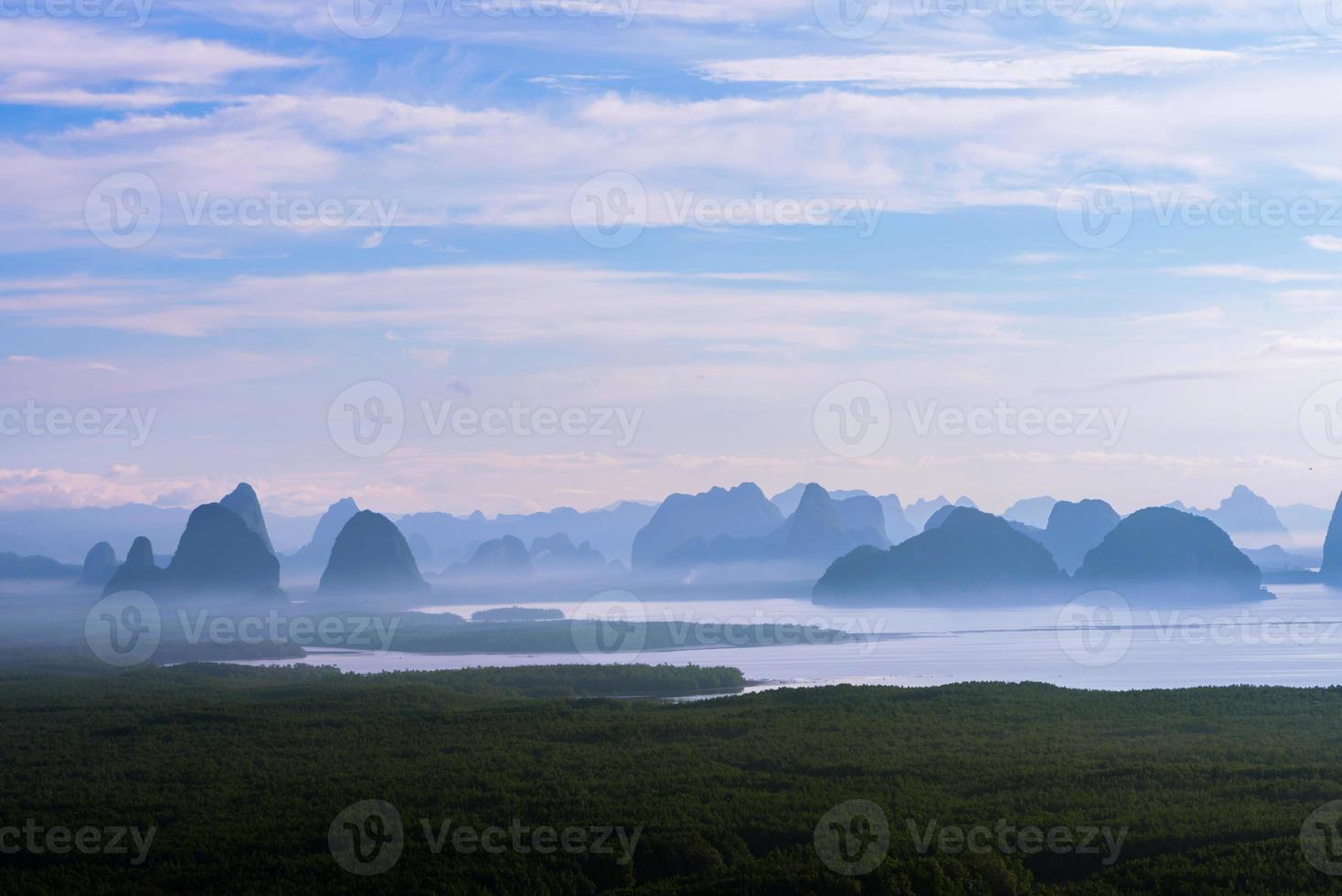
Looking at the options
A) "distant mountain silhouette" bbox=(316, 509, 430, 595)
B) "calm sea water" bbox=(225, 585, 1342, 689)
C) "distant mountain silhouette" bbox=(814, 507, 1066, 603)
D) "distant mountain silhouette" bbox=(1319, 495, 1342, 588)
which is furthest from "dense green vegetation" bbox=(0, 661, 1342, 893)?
"distant mountain silhouette" bbox=(1319, 495, 1342, 588)

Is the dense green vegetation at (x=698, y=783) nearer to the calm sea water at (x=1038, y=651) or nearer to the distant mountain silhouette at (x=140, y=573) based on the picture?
the calm sea water at (x=1038, y=651)

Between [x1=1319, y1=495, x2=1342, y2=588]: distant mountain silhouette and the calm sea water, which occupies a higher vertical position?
[x1=1319, y1=495, x2=1342, y2=588]: distant mountain silhouette

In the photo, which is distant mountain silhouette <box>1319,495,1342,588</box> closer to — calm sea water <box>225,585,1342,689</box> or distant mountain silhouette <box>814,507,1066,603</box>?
calm sea water <box>225,585,1342,689</box>

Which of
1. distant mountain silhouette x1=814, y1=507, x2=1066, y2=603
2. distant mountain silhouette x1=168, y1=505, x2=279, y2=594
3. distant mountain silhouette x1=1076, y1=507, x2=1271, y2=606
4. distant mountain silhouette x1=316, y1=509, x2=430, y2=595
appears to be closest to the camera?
distant mountain silhouette x1=1076, y1=507, x2=1271, y2=606

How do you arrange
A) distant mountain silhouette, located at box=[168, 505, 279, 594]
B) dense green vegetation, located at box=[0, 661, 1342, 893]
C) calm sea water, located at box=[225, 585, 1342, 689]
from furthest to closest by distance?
distant mountain silhouette, located at box=[168, 505, 279, 594]
calm sea water, located at box=[225, 585, 1342, 689]
dense green vegetation, located at box=[0, 661, 1342, 893]

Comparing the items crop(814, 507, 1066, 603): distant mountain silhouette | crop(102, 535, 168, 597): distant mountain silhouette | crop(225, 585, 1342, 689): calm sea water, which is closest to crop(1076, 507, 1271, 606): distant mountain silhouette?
Result: crop(225, 585, 1342, 689): calm sea water

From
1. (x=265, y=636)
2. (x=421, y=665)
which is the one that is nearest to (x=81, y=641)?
(x=265, y=636)

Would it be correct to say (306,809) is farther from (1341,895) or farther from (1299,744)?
(1299,744)

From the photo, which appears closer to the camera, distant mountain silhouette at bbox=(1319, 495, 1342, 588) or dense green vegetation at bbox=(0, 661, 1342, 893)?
dense green vegetation at bbox=(0, 661, 1342, 893)

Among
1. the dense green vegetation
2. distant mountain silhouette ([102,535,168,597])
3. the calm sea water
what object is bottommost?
the dense green vegetation
